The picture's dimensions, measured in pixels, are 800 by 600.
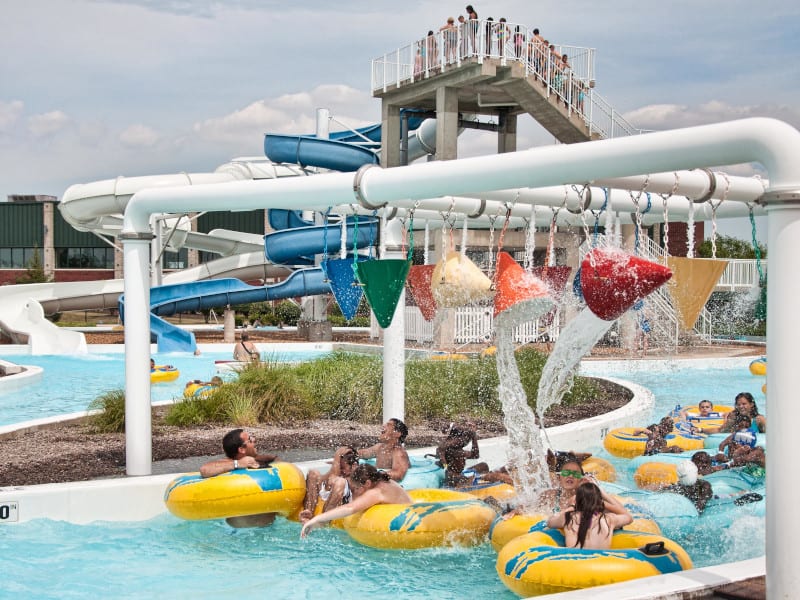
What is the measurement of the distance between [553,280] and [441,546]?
91.6 inches

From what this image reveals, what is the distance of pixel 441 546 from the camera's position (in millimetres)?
7148

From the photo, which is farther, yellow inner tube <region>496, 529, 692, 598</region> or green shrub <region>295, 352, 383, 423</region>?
green shrub <region>295, 352, 383, 423</region>

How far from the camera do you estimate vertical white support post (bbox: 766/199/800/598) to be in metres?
4.49

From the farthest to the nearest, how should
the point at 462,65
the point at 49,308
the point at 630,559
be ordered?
the point at 49,308
the point at 462,65
the point at 630,559

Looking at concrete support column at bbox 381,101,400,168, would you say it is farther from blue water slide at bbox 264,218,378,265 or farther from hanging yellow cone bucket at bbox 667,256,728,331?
hanging yellow cone bucket at bbox 667,256,728,331

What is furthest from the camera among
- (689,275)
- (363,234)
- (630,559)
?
(363,234)

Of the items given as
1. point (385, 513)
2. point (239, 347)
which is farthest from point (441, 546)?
point (239, 347)

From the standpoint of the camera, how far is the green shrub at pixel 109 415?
11203 millimetres

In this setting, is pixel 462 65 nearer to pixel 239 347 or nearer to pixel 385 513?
pixel 239 347

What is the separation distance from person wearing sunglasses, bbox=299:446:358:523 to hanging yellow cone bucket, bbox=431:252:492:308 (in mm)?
1665

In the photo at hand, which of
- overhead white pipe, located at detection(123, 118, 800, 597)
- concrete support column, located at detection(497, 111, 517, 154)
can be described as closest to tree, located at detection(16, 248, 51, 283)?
concrete support column, located at detection(497, 111, 517, 154)

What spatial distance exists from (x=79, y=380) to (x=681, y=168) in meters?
17.5

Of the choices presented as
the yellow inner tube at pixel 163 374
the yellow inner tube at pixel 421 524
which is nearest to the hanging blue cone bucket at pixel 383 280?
the yellow inner tube at pixel 421 524

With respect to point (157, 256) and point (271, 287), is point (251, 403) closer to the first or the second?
point (271, 287)
